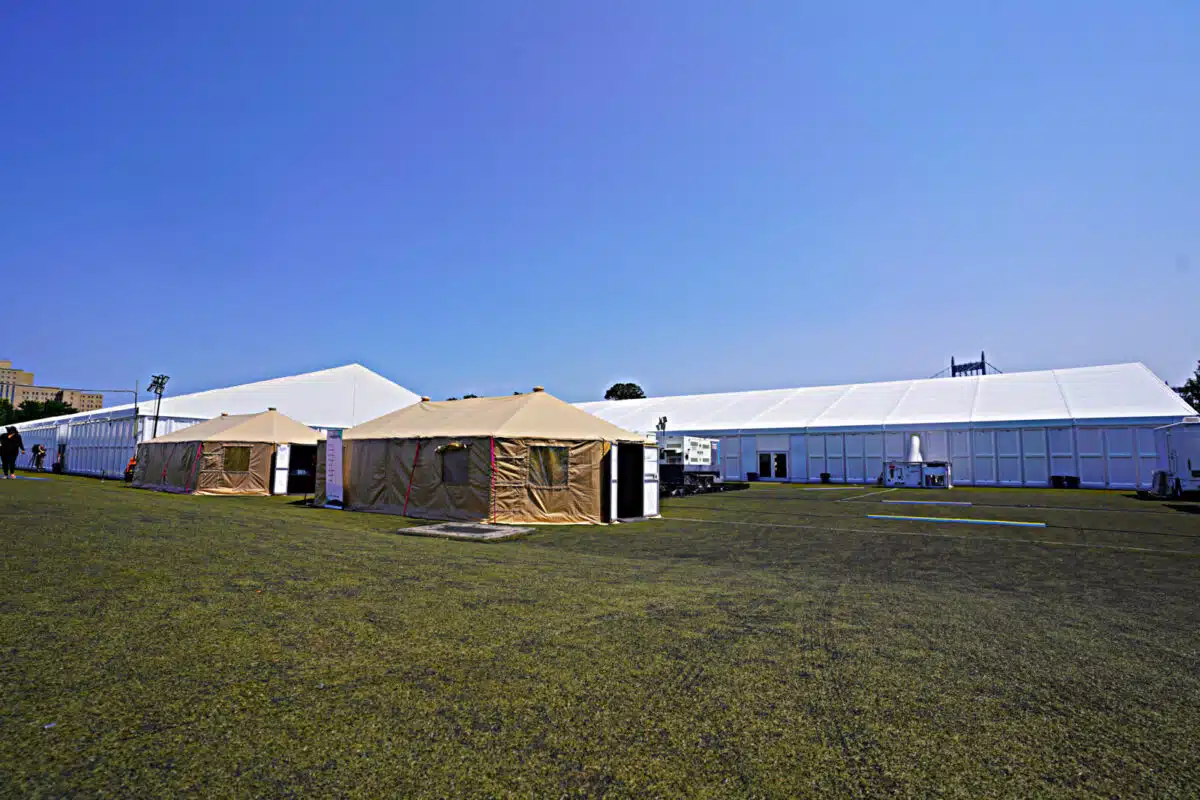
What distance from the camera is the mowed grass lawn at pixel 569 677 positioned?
2756 millimetres

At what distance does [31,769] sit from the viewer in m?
2.59

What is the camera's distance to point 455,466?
605 inches

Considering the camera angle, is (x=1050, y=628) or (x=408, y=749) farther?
(x=1050, y=628)

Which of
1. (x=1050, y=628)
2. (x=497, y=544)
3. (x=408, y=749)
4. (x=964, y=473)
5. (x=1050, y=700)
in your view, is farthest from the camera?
(x=964, y=473)

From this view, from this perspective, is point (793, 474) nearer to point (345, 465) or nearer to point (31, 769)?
point (345, 465)

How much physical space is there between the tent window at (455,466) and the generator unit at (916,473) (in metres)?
23.7

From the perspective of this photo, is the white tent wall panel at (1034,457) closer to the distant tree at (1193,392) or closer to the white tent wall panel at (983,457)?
the white tent wall panel at (983,457)

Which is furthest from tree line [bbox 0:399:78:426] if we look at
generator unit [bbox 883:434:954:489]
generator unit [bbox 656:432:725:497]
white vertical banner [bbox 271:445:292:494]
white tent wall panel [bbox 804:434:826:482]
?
generator unit [bbox 883:434:954:489]

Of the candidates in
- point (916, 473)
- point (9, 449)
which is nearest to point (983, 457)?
point (916, 473)

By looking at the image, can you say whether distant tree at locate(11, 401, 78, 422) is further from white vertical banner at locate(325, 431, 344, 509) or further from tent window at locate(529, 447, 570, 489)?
tent window at locate(529, 447, 570, 489)

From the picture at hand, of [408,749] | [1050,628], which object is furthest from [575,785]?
[1050,628]

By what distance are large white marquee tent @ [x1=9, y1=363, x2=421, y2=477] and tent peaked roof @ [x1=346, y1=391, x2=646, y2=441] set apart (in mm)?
18403

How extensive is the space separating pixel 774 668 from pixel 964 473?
33.1 meters

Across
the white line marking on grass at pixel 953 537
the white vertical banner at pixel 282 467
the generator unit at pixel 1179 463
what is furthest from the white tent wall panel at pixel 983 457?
the white vertical banner at pixel 282 467
